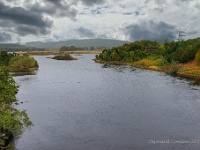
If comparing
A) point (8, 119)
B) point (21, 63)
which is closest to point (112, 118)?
point (8, 119)

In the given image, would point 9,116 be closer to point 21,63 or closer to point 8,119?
point 8,119

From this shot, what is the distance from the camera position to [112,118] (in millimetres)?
A: 57625

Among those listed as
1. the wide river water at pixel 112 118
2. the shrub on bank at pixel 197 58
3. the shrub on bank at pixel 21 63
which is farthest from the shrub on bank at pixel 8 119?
the shrub on bank at pixel 197 58

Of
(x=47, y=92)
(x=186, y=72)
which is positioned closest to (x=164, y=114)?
(x=47, y=92)

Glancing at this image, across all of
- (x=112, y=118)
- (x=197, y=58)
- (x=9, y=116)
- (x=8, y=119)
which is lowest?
(x=112, y=118)

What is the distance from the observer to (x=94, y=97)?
79.8m

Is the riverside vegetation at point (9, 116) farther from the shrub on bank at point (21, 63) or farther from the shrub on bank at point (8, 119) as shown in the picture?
the shrub on bank at point (21, 63)

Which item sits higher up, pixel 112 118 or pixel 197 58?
pixel 197 58

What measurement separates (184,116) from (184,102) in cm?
1428

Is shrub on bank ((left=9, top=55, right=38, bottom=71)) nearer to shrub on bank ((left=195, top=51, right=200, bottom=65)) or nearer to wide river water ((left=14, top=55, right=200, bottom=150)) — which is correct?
wide river water ((left=14, top=55, right=200, bottom=150))

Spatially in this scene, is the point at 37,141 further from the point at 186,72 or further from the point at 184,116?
Result: the point at 186,72

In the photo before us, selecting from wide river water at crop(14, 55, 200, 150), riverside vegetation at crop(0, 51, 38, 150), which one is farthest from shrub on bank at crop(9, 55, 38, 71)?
riverside vegetation at crop(0, 51, 38, 150)

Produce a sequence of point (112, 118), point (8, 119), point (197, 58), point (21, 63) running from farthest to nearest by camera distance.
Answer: point (21, 63)
point (197, 58)
point (112, 118)
point (8, 119)

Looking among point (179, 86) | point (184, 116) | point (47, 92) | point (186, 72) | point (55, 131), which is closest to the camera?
point (55, 131)
